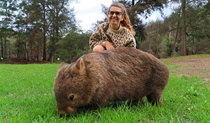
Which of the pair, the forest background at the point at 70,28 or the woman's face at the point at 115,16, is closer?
the woman's face at the point at 115,16

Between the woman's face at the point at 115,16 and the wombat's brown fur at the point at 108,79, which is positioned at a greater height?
the woman's face at the point at 115,16

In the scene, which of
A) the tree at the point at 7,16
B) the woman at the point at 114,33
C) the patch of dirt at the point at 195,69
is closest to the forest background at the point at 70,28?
the tree at the point at 7,16

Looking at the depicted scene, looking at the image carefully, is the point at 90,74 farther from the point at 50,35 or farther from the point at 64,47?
the point at 50,35

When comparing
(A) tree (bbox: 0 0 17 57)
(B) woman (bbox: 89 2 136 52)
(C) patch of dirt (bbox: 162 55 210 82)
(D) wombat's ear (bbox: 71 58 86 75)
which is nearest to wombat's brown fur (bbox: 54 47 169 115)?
(D) wombat's ear (bbox: 71 58 86 75)

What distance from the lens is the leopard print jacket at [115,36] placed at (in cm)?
405

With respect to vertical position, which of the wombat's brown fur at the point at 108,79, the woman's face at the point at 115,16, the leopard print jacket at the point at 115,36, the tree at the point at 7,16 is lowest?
the wombat's brown fur at the point at 108,79

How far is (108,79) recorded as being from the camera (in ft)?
9.21

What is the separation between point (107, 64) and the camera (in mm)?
2945

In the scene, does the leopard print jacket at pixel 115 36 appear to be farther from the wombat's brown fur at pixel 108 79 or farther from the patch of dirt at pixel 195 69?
the patch of dirt at pixel 195 69

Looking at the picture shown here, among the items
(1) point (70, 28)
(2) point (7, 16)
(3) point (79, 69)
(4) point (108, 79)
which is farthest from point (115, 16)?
(2) point (7, 16)

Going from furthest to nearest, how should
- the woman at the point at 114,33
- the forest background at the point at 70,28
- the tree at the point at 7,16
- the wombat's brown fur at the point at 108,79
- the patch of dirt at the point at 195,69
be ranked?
the tree at the point at 7,16, the forest background at the point at 70,28, the patch of dirt at the point at 195,69, the woman at the point at 114,33, the wombat's brown fur at the point at 108,79

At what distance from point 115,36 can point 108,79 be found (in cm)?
146

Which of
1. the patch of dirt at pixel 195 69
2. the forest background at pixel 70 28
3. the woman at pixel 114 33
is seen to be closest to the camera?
the woman at pixel 114 33

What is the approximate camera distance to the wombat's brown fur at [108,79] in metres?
2.52
